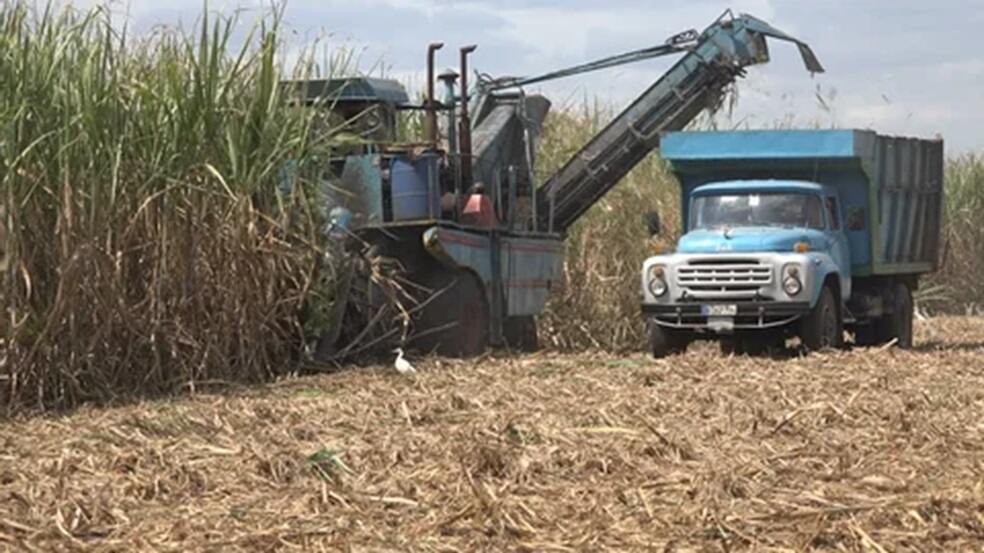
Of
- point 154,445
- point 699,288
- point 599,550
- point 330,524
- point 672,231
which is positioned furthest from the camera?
point 672,231

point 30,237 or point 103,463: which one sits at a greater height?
point 30,237

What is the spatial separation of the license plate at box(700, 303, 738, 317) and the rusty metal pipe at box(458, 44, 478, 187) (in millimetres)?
2497

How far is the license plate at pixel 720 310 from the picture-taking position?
55.5ft

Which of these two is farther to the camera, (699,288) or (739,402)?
(699,288)

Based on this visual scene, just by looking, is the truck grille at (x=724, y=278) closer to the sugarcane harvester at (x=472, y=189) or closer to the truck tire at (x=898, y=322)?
the sugarcane harvester at (x=472, y=189)

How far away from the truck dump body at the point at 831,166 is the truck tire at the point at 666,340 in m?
1.93

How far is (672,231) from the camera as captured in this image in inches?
876

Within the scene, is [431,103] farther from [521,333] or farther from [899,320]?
[899,320]

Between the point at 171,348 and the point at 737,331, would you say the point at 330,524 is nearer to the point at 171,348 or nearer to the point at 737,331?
the point at 171,348

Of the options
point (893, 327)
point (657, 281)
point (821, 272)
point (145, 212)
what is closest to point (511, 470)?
point (145, 212)

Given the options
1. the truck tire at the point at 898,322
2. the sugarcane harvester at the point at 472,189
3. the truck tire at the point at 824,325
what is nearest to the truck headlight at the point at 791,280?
the truck tire at the point at 824,325

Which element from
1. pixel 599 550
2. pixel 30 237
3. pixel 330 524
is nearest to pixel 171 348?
pixel 30 237

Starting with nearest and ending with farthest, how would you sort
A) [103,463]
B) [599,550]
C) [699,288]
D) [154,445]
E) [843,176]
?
1. [599,550]
2. [103,463]
3. [154,445]
4. [699,288]
5. [843,176]

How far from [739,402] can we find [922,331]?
12.8 metres
